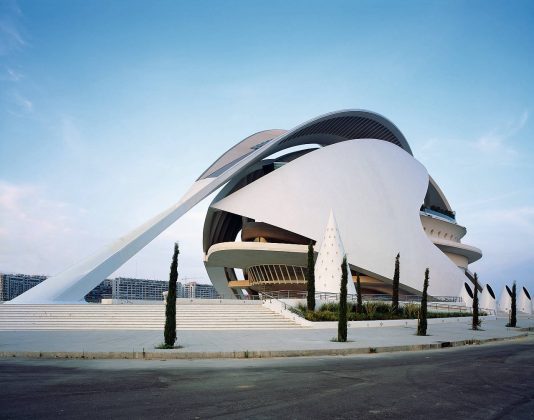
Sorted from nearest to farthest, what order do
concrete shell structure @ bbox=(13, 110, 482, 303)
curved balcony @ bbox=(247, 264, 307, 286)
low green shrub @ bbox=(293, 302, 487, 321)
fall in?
low green shrub @ bbox=(293, 302, 487, 321) < concrete shell structure @ bbox=(13, 110, 482, 303) < curved balcony @ bbox=(247, 264, 307, 286)

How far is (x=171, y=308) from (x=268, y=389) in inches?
284

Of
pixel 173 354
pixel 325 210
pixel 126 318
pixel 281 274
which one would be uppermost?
pixel 325 210

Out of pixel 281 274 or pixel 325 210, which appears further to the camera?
pixel 281 274

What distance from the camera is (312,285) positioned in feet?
75.9

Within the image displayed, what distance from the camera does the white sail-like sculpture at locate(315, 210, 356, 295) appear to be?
28297mm

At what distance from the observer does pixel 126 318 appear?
69.8ft

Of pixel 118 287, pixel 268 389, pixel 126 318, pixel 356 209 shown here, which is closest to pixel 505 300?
pixel 356 209

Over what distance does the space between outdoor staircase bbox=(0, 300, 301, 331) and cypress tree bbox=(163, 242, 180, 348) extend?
630cm

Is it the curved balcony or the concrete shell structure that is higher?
the concrete shell structure

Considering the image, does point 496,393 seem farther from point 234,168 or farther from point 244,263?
point 244,263

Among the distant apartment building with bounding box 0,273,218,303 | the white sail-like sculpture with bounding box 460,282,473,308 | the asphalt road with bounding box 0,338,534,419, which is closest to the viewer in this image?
the asphalt road with bounding box 0,338,534,419

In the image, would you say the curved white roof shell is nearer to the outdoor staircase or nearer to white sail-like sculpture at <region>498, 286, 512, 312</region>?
white sail-like sculpture at <region>498, 286, 512, 312</region>

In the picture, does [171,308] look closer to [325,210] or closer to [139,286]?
[325,210]

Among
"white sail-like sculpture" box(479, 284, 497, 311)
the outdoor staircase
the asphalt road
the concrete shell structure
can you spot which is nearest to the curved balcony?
the concrete shell structure
